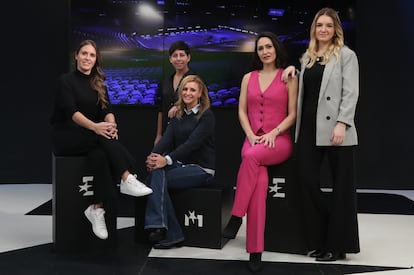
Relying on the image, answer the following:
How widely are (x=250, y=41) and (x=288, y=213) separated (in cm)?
305

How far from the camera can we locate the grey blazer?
3.69 meters

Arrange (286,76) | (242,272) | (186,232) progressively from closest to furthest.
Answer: (242,272) < (286,76) < (186,232)

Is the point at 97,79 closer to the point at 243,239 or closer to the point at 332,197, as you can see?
the point at 243,239

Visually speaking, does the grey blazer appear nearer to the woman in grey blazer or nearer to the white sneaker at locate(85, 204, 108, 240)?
the woman in grey blazer

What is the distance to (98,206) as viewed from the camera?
4.00 m

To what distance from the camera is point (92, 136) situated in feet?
13.2

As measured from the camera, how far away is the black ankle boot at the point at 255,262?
11.9 feet

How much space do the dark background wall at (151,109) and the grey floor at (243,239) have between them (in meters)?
1.11

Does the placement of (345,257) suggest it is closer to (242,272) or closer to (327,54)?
(242,272)

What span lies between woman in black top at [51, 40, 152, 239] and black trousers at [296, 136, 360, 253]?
105 cm

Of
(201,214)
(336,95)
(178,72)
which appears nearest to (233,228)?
(201,214)

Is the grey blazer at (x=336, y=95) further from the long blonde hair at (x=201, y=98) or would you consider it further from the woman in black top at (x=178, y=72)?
the woman in black top at (x=178, y=72)

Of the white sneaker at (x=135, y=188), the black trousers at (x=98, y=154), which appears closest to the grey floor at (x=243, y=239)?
the white sneaker at (x=135, y=188)

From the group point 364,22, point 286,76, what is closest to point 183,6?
point 364,22
